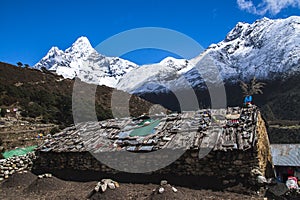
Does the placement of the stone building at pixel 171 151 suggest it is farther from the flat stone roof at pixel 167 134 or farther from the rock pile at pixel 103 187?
the rock pile at pixel 103 187

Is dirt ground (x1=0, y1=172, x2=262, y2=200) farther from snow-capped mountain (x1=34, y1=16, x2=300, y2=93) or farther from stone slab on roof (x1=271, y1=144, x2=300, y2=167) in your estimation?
snow-capped mountain (x1=34, y1=16, x2=300, y2=93)

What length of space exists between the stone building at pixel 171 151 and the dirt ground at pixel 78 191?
594 mm

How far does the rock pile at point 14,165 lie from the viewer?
39.9 ft

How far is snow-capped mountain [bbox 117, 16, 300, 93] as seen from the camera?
4052 inches

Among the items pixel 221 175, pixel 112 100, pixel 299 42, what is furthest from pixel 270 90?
pixel 221 175

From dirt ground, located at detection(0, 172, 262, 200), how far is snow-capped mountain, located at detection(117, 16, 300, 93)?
305 ft

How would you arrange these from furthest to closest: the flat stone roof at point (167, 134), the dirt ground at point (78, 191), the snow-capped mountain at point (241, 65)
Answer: the snow-capped mountain at point (241, 65) → the flat stone roof at point (167, 134) → the dirt ground at point (78, 191)

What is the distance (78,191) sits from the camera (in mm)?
9234

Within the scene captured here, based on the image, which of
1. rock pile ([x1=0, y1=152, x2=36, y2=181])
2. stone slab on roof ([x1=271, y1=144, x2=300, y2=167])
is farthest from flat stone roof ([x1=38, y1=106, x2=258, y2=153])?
stone slab on roof ([x1=271, y1=144, x2=300, y2=167])

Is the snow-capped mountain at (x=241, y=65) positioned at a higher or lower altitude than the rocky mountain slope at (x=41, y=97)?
higher

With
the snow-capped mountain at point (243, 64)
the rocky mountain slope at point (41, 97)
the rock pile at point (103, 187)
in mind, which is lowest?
the rock pile at point (103, 187)

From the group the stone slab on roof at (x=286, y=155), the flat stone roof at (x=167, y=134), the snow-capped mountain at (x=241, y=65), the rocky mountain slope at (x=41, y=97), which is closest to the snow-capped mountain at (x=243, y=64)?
the snow-capped mountain at (x=241, y=65)

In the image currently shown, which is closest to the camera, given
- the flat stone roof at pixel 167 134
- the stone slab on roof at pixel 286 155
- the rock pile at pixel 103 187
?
the rock pile at pixel 103 187

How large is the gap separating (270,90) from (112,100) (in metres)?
55.5
